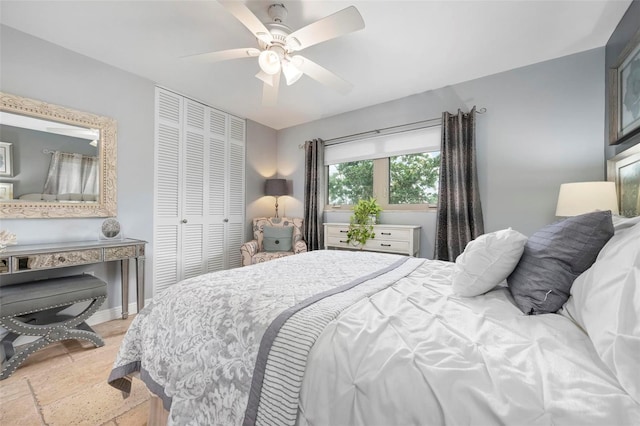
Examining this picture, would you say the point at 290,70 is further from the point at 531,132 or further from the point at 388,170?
the point at 531,132

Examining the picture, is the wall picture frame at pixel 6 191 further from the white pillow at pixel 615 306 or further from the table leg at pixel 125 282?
the white pillow at pixel 615 306

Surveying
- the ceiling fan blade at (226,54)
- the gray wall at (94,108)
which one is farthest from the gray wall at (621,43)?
the gray wall at (94,108)

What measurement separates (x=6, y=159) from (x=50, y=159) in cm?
26

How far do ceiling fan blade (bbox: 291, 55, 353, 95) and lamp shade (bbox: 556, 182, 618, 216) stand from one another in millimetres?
1926

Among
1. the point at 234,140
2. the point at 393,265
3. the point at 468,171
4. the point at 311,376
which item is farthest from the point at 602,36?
the point at 234,140

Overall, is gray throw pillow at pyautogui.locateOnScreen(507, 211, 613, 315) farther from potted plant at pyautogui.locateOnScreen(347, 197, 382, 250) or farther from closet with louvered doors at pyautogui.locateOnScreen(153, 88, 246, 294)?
closet with louvered doors at pyautogui.locateOnScreen(153, 88, 246, 294)

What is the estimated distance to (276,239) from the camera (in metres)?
3.74

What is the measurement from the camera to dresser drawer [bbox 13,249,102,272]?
1902 mm

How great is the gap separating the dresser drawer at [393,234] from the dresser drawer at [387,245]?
0.12 ft

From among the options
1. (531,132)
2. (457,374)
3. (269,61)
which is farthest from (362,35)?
(457,374)

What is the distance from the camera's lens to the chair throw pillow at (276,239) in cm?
374

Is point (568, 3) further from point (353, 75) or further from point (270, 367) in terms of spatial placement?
point (270, 367)

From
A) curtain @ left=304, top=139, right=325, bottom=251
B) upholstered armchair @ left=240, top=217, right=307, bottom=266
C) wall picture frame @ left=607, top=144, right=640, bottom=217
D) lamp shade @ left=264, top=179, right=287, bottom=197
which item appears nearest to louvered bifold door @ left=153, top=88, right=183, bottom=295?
upholstered armchair @ left=240, top=217, right=307, bottom=266

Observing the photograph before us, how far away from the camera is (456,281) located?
1.21 meters
